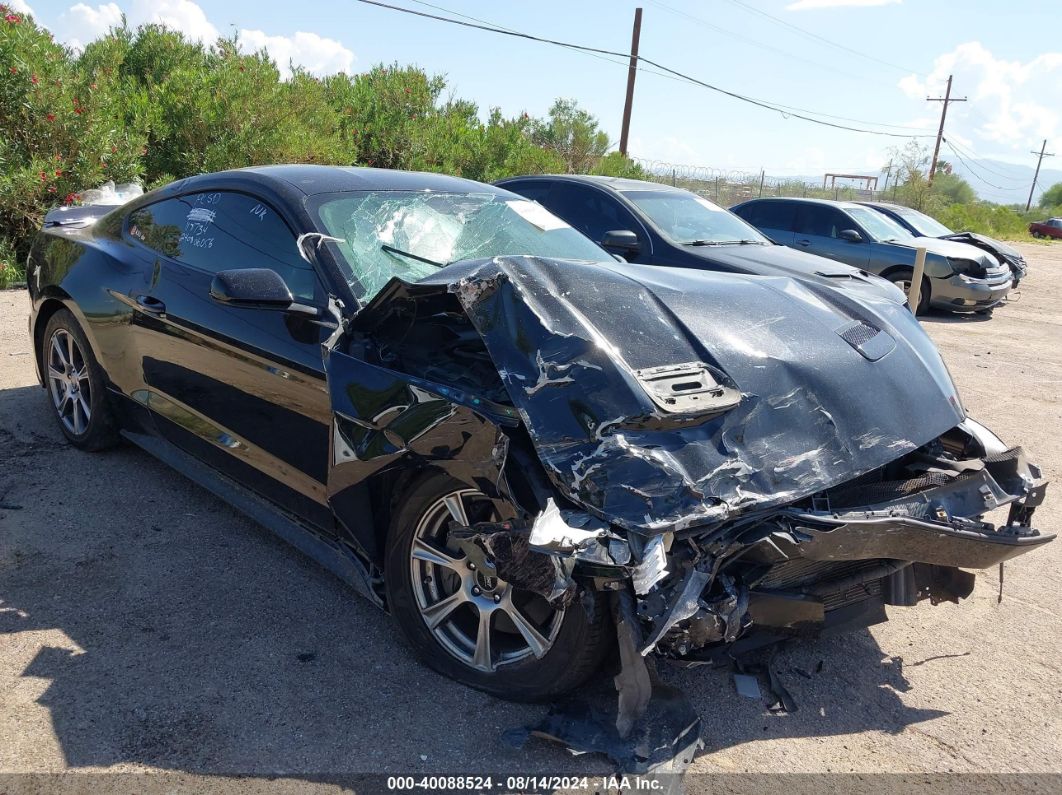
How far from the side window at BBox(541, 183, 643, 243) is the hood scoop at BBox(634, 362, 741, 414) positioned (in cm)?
→ 568

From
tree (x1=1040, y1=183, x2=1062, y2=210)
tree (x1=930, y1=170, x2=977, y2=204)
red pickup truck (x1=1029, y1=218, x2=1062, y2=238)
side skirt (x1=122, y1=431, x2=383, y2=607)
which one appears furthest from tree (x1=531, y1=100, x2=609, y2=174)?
tree (x1=1040, y1=183, x2=1062, y2=210)

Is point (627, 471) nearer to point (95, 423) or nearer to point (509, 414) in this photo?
point (509, 414)

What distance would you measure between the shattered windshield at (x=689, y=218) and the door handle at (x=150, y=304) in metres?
5.27

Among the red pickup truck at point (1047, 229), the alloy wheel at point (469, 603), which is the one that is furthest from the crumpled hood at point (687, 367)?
the red pickup truck at point (1047, 229)

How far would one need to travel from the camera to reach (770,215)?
541 inches

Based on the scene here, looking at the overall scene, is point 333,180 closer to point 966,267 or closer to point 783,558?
point 783,558

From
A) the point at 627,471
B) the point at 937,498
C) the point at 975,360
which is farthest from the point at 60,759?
the point at 975,360

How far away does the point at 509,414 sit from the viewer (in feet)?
8.86

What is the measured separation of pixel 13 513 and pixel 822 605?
3816 mm

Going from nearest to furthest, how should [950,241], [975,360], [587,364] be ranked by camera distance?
1. [587,364]
2. [975,360]
3. [950,241]

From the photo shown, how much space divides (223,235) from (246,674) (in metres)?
2.07

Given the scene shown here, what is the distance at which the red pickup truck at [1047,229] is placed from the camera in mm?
46344

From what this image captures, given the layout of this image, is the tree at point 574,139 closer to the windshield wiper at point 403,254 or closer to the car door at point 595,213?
the car door at point 595,213

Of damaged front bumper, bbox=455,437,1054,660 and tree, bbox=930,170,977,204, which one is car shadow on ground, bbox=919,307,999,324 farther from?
tree, bbox=930,170,977,204
